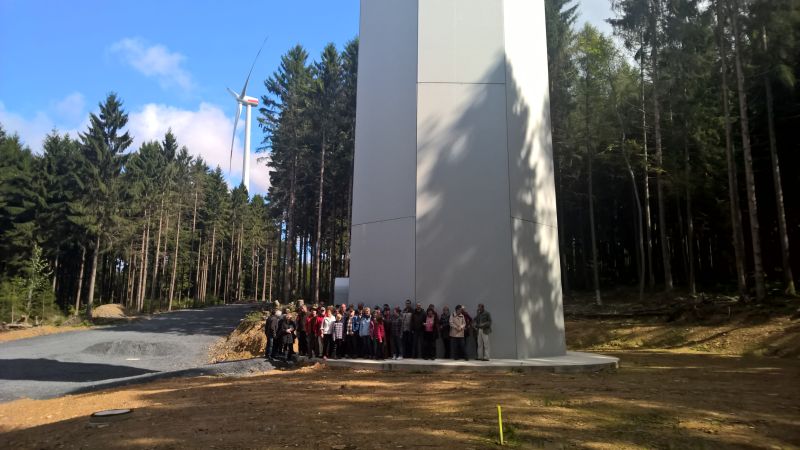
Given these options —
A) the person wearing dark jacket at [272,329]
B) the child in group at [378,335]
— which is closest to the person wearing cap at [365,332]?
the child in group at [378,335]

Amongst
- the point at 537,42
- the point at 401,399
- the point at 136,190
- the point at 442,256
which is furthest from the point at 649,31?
the point at 136,190

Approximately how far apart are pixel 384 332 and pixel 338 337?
1.13 metres

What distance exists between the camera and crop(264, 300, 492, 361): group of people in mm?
11344

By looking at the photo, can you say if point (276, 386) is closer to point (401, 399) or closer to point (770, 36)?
point (401, 399)

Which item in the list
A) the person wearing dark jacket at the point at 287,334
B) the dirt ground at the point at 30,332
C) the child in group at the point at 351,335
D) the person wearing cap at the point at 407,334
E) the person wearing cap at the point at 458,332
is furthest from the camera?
the dirt ground at the point at 30,332

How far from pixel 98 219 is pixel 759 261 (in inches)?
1472

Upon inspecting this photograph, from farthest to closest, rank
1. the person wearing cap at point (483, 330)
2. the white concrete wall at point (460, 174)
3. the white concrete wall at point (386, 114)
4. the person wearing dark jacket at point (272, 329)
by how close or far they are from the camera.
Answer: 1. the white concrete wall at point (386, 114)
2. the white concrete wall at point (460, 174)
3. the person wearing dark jacket at point (272, 329)
4. the person wearing cap at point (483, 330)

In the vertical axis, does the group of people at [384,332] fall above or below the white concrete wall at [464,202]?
below

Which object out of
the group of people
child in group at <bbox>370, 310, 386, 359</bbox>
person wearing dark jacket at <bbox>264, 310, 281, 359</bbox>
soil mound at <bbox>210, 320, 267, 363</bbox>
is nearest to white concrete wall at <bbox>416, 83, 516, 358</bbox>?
the group of people

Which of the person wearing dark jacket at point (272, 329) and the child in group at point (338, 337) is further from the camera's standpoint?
the person wearing dark jacket at point (272, 329)

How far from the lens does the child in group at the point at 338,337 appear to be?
1165cm

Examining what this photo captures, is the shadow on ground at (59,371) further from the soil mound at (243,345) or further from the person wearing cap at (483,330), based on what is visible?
the person wearing cap at (483,330)

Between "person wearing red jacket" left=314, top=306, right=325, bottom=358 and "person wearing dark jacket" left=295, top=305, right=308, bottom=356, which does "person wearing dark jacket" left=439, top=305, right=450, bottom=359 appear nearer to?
"person wearing red jacket" left=314, top=306, right=325, bottom=358

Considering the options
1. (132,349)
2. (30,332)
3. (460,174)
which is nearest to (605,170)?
(460,174)
